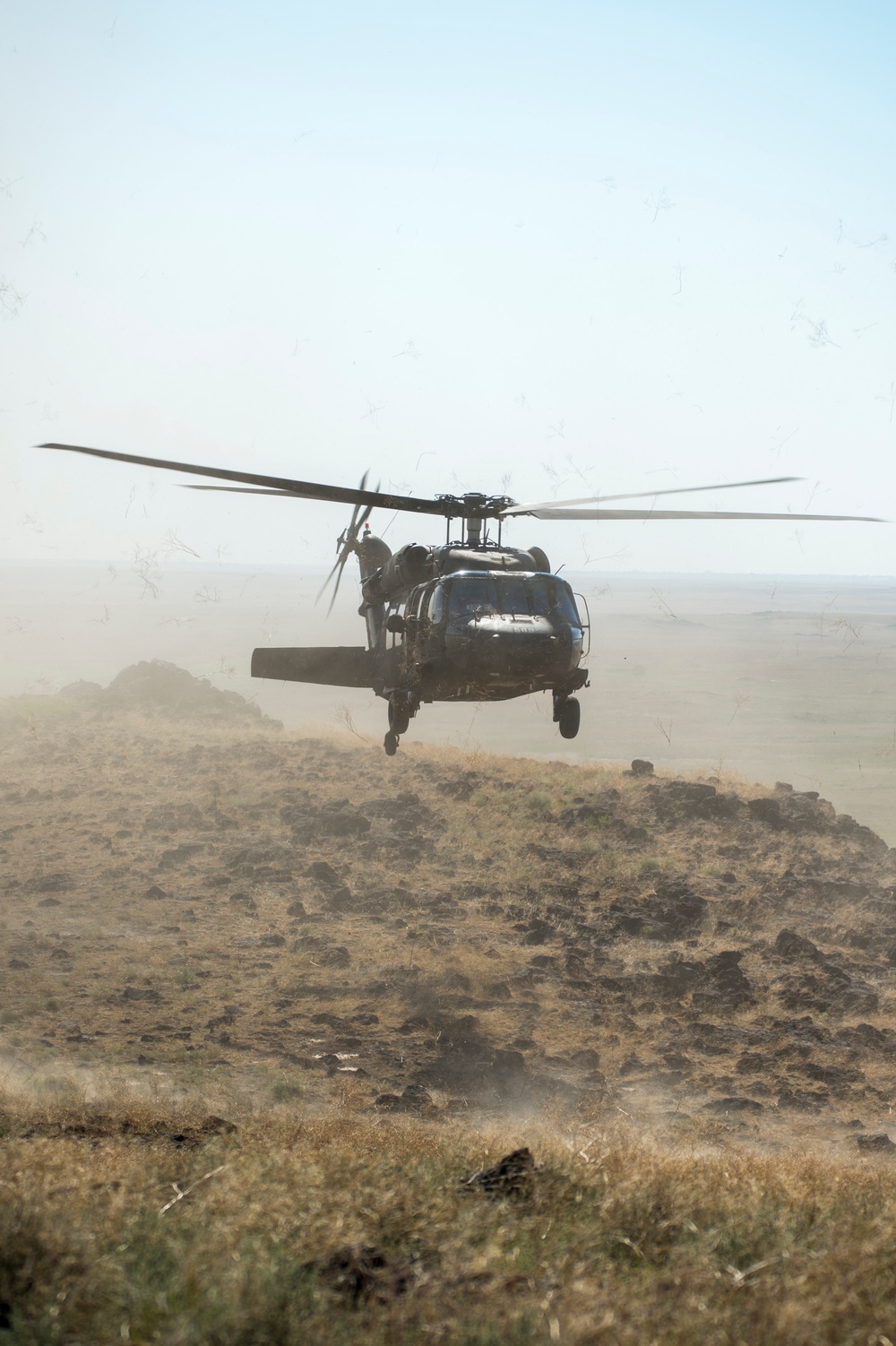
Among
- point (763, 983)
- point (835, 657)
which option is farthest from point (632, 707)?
point (763, 983)

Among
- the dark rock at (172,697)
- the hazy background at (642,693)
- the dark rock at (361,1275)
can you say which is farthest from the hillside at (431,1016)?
the hazy background at (642,693)

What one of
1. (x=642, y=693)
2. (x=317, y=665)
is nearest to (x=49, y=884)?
(x=317, y=665)

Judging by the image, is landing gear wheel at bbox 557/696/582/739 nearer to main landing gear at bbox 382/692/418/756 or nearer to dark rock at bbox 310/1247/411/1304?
main landing gear at bbox 382/692/418/756

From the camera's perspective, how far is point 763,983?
26.0m

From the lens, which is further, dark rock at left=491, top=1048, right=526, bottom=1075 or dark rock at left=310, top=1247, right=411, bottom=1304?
dark rock at left=491, top=1048, right=526, bottom=1075

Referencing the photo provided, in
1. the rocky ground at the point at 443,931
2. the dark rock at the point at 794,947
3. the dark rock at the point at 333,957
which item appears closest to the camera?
the rocky ground at the point at 443,931

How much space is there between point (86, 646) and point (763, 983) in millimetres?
129840

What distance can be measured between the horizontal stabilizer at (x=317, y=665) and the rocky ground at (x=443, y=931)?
863 cm

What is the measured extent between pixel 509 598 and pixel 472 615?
613 millimetres

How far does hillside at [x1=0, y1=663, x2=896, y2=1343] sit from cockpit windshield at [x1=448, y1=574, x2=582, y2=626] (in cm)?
626

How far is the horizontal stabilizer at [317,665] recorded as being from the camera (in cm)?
1466

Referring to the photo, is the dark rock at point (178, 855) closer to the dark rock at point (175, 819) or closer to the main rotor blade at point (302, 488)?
the dark rock at point (175, 819)

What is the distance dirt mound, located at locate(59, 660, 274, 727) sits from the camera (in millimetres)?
51591

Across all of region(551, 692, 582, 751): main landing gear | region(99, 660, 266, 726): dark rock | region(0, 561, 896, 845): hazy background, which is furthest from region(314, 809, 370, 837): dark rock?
region(551, 692, 582, 751): main landing gear
